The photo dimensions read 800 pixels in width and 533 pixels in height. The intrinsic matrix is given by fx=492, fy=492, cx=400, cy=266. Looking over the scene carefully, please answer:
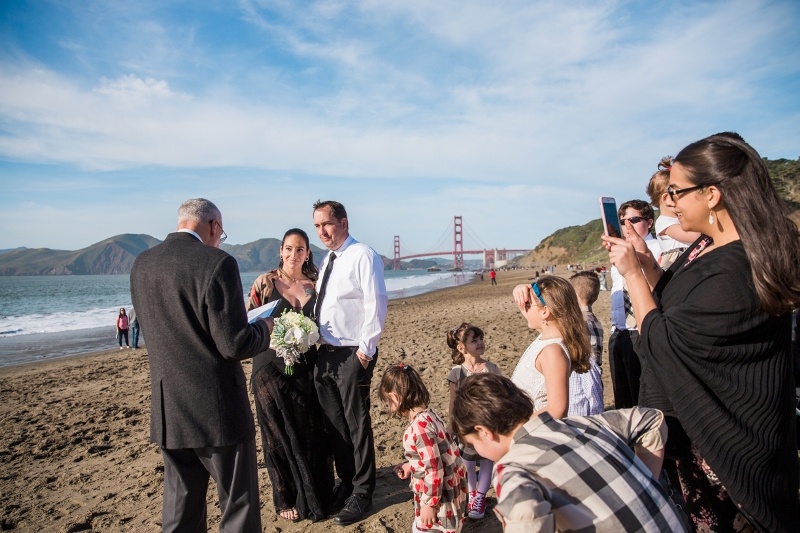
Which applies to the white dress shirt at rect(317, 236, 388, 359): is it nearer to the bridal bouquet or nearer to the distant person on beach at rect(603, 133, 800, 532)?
the bridal bouquet

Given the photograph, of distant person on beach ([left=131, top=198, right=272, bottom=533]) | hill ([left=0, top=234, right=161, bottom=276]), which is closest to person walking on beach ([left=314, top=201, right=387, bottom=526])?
distant person on beach ([left=131, top=198, right=272, bottom=533])

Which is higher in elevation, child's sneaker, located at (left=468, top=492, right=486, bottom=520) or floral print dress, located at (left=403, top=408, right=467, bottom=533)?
floral print dress, located at (left=403, top=408, right=467, bottom=533)

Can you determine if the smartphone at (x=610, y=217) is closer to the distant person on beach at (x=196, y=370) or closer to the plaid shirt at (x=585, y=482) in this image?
the plaid shirt at (x=585, y=482)

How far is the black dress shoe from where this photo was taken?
3414mm

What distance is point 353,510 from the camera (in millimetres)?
3469

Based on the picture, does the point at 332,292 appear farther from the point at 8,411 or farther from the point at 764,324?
the point at 8,411

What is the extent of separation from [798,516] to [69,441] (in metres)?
6.77

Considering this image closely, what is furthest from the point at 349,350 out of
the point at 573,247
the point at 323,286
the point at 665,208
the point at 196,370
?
the point at 573,247

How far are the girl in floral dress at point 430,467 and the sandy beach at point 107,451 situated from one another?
57 centimetres

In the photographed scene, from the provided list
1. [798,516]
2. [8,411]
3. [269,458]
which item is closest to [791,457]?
[798,516]

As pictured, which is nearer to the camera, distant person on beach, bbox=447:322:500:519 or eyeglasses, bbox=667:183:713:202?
eyeglasses, bbox=667:183:713:202

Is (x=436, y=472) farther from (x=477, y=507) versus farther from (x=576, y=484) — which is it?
(x=576, y=484)

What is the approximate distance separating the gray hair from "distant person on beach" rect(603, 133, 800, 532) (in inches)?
88.8

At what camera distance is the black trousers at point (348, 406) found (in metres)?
3.56
